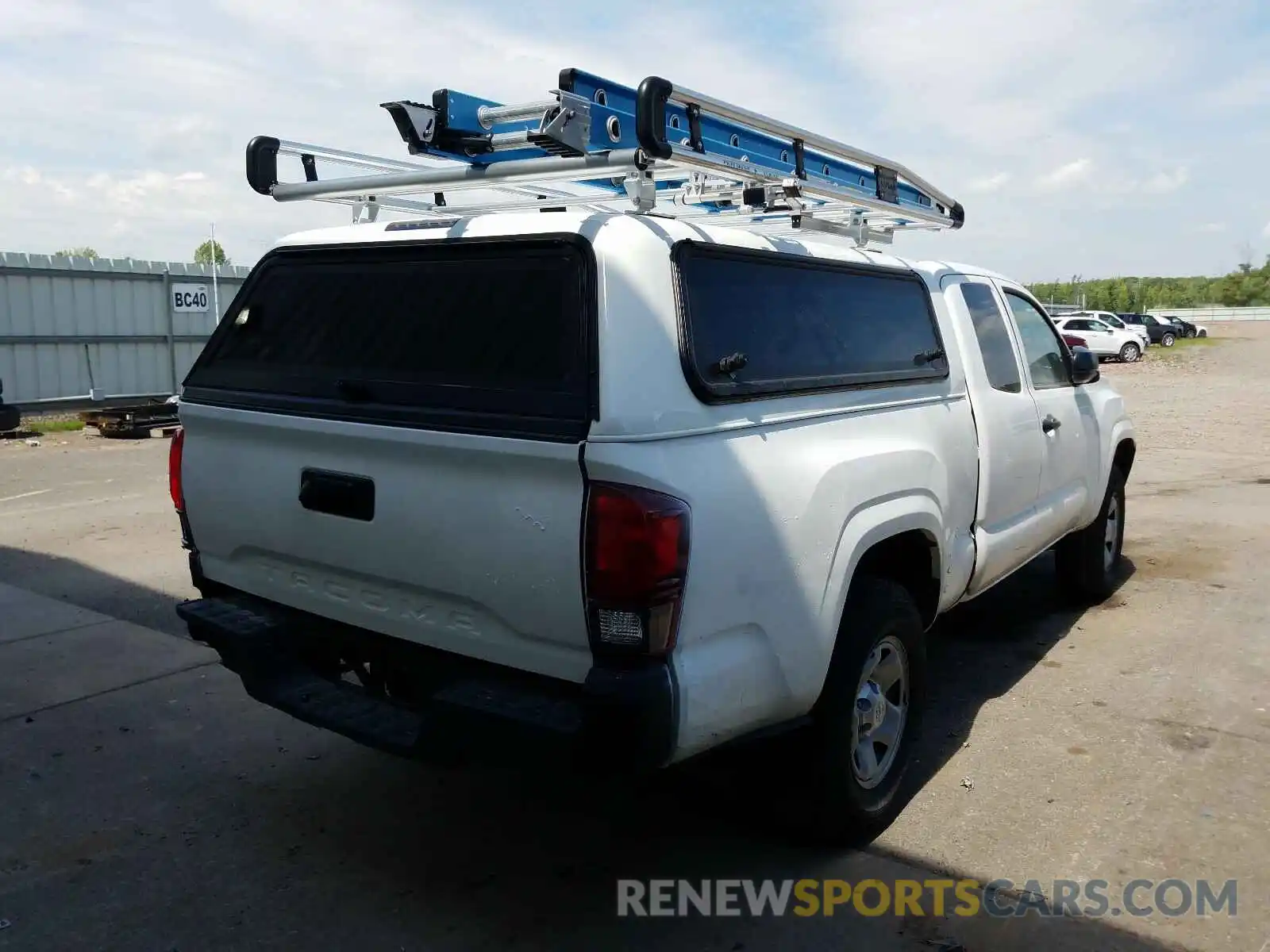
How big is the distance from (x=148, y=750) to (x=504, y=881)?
1.80m

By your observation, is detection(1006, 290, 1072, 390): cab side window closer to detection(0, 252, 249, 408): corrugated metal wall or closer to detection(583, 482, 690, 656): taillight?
detection(583, 482, 690, 656): taillight

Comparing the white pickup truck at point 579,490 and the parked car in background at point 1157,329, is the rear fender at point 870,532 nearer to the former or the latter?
the white pickup truck at point 579,490

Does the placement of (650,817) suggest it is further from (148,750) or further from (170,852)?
(148,750)

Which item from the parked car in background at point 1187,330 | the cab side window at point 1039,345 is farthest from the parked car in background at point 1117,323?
the cab side window at point 1039,345

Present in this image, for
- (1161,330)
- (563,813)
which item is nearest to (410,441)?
(563,813)

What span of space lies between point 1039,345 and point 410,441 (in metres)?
3.69

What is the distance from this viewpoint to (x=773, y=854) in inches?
137

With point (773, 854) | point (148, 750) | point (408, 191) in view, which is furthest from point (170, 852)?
point (408, 191)

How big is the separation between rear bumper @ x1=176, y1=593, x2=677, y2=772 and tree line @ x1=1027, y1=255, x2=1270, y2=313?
291 feet

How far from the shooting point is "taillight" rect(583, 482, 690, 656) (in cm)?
259

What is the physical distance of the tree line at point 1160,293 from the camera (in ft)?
295

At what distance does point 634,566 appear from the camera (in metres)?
2.59

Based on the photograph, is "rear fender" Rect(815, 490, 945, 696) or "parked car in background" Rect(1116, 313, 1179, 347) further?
"parked car in background" Rect(1116, 313, 1179, 347)

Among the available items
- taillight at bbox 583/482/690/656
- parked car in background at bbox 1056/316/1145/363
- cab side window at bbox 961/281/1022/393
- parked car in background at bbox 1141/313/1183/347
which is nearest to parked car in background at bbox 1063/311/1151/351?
parked car in background at bbox 1056/316/1145/363
